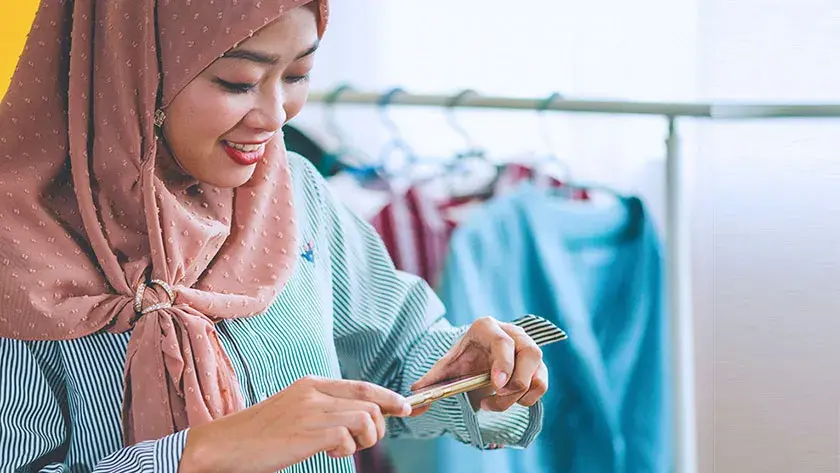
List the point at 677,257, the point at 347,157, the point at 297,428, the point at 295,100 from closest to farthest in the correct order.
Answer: the point at 297,428
the point at 295,100
the point at 677,257
the point at 347,157

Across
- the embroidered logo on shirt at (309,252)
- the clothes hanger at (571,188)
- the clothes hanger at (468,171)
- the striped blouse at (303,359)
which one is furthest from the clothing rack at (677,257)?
the embroidered logo on shirt at (309,252)

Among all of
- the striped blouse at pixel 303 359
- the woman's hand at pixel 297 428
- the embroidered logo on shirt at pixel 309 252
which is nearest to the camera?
the woman's hand at pixel 297 428

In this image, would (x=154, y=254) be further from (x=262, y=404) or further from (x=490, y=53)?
(x=490, y=53)

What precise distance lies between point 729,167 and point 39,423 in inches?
41.2

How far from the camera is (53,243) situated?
947 millimetres

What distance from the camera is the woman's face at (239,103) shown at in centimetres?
95

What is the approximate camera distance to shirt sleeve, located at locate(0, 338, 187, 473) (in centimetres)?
86

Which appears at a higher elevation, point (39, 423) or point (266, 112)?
point (266, 112)

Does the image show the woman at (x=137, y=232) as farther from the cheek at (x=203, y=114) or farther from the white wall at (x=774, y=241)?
the white wall at (x=774, y=241)

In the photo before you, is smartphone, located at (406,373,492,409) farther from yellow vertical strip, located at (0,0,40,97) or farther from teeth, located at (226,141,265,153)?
yellow vertical strip, located at (0,0,40,97)

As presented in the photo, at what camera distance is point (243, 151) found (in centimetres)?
99

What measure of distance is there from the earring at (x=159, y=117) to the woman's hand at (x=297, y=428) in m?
0.29

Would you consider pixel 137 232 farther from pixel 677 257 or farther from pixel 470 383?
pixel 677 257

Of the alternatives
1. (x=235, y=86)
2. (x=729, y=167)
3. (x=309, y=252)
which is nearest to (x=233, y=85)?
(x=235, y=86)
